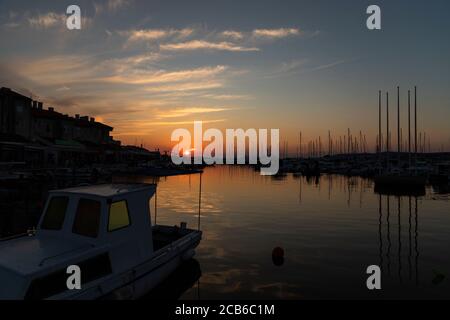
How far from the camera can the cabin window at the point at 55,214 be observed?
984 centimetres

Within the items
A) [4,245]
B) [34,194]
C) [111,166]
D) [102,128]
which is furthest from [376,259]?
[102,128]

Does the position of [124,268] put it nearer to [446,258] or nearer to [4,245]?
[4,245]

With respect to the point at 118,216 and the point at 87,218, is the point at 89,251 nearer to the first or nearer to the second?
the point at 87,218

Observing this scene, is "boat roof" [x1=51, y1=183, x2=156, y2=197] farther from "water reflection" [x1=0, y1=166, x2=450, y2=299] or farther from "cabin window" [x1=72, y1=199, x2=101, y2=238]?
"water reflection" [x1=0, y1=166, x2=450, y2=299]

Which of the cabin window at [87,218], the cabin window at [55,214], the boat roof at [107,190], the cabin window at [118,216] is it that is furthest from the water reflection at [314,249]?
the cabin window at [55,214]

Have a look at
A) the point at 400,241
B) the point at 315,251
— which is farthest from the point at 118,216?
the point at 400,241

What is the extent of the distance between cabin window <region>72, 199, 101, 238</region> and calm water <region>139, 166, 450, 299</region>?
4731mm

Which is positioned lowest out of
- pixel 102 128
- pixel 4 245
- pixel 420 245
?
pixel 420 245

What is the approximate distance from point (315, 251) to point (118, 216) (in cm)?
1193

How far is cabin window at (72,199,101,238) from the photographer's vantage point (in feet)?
30.8

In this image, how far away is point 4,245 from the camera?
921cm

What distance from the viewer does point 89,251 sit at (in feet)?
28.1

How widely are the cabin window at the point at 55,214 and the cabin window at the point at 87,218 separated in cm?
55
